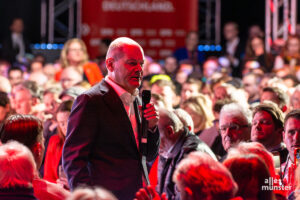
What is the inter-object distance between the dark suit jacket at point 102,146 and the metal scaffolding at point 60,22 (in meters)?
12.3

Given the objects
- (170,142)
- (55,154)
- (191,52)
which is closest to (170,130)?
(170,142)

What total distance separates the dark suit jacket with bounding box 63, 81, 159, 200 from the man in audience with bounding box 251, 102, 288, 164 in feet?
5.41

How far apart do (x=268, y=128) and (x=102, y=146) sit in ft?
6.57

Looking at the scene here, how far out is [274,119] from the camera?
584 cm

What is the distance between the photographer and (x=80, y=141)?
425cm

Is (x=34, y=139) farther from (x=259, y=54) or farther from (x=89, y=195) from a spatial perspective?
(x=259, y=54)

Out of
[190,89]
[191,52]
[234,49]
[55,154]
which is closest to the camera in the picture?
[55,154]

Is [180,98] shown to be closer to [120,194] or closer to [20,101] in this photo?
[20,101]

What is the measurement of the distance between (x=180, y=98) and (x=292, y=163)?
6.05 meters

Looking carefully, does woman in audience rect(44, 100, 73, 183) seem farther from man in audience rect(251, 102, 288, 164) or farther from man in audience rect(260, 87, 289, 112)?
man in audience rect(260, 87, 289, 112)

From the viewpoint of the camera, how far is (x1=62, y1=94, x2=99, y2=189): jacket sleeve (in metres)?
4.21

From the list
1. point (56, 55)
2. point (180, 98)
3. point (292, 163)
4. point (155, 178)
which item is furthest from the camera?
point (56, 55)

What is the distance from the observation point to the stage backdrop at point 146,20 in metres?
14.9

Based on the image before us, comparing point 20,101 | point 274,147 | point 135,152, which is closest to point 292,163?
point 274,147
